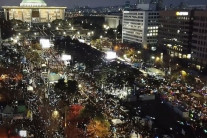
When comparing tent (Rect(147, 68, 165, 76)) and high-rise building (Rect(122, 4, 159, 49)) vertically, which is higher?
high-rise building (Rect(122, 4, 159, 49))

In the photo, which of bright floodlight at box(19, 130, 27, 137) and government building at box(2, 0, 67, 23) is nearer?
bright floodlight at box(19, 130, 27, 137)

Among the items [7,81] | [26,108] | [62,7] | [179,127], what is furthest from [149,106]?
[62,7]

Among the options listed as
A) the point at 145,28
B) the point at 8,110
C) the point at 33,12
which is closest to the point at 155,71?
the point at 8,110

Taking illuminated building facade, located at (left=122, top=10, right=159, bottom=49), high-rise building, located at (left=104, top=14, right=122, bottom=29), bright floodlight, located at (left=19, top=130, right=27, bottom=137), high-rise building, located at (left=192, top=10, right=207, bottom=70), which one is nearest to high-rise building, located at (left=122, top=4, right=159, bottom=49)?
illuminated building facade, located at (left=122, top=10, right=159, bottom=49)

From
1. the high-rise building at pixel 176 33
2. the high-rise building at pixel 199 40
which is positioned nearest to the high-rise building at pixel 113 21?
the high-rise building at pixel 176 33

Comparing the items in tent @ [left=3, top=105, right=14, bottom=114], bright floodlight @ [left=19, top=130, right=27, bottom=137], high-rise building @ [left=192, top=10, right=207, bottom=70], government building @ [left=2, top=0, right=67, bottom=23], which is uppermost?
government building @ [left=2, top=0, right=67, bottom=23]

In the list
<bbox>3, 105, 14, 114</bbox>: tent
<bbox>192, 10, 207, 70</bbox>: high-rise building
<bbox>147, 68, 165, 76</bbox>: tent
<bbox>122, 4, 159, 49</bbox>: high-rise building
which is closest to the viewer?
<bbox>3, 105, 14, 114</bbox>: tent

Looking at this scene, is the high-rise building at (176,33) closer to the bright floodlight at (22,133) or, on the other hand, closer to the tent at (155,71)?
the tent at (155,71)

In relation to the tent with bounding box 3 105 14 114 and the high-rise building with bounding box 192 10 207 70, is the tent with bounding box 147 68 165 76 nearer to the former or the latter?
the high-rise building with bounding box 192 10 207 70
